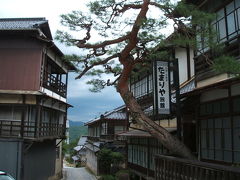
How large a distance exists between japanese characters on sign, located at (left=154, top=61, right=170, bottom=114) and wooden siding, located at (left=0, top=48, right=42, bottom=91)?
1217 cm

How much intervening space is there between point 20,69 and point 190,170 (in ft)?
57.0

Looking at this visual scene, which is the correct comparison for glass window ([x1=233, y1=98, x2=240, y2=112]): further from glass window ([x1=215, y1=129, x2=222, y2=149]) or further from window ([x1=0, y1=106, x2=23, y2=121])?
window ([x1=0, y1=106, x2=23, y2=121])

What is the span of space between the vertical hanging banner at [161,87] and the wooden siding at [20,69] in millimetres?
12147

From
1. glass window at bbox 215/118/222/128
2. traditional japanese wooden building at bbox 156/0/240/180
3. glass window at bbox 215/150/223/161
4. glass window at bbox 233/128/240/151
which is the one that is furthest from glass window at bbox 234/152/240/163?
glass window at bbox 215/118/222/128

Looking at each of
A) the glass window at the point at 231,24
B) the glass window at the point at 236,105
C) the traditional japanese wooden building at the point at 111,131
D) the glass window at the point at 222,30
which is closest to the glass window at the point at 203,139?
the glass window at the point at 236,105

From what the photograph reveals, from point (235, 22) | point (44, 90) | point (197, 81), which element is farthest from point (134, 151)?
point (235, 22)

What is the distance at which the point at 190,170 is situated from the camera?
375 inches

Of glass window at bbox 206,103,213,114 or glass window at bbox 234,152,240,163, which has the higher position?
glass window at bbox 206,103,213,114

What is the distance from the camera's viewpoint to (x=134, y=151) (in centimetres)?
2620

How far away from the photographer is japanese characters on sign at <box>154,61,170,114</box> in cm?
1301

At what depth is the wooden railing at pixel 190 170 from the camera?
779cm

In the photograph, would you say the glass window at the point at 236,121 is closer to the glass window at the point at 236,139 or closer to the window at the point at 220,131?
the window at the point at 220,131

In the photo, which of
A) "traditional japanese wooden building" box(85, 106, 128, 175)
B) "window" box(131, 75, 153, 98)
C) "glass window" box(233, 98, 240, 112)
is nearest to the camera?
"glass window" box(233, 98, 240, 112)

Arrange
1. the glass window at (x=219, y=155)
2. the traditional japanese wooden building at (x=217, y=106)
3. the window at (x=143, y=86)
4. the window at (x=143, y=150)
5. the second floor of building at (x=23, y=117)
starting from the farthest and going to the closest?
the window at (x=143, y=86), the second floor of building at (x=23, y=117), the window at (x=143, y=150), the glass window at (x=219, y=155), the traditional japanese wooden building at (x=217, y=106)
